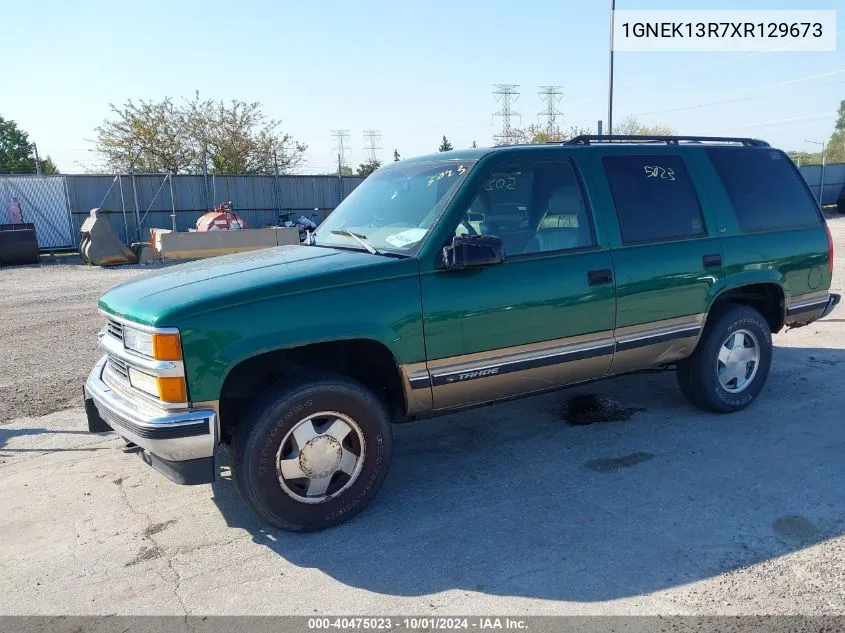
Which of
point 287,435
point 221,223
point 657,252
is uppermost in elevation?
point 657,252

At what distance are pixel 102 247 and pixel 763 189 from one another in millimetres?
17636

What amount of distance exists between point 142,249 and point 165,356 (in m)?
17.3

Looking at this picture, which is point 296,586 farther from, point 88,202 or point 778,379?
point 88,202

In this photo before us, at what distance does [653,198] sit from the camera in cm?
484

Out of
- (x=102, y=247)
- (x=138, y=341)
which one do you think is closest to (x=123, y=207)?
(x=102, y=247)

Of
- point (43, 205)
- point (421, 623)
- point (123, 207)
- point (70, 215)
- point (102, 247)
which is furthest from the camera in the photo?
point (123, 207)

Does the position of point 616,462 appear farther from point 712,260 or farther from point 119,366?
point 119,366

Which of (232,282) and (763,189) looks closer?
(232,282)

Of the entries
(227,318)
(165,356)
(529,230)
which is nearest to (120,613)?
(165,356)

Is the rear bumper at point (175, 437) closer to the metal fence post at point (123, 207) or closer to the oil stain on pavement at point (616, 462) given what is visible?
the oil stain on pavement at point (616, 462)

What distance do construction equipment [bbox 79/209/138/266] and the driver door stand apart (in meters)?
17.0

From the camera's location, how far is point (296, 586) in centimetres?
320

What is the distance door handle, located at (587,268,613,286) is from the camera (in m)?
4.39

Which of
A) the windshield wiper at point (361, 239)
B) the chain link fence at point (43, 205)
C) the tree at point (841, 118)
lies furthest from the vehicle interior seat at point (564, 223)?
the tree at point (841, 118)
